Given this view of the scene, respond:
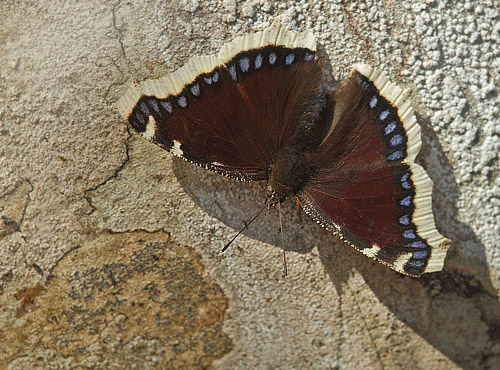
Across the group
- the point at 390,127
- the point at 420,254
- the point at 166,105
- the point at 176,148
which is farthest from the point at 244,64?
the point at 420,254

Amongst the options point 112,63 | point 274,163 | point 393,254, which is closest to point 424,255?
point 393,254

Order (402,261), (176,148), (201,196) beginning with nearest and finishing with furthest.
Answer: (402,261)
(176,148)
(201,196)

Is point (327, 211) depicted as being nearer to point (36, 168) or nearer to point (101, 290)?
point (101, 290)

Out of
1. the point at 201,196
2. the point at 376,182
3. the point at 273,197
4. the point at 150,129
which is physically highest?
the point at 150,129

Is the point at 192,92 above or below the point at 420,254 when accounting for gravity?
above

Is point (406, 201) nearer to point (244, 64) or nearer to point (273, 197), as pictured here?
point (273, 197)

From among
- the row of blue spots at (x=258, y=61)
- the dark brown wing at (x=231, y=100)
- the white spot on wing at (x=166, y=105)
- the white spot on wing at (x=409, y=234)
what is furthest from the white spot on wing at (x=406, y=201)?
the white spot on wing at (x=166, y=105)

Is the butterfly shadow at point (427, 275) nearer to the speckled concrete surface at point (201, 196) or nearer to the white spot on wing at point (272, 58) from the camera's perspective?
the speckled concrete surface at point (201, 196)

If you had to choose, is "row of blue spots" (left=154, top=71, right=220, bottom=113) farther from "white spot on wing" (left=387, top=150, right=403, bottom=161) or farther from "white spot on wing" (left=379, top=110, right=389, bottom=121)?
"white spot on wing" (left=387, top=150, right=403, bottom=161)
